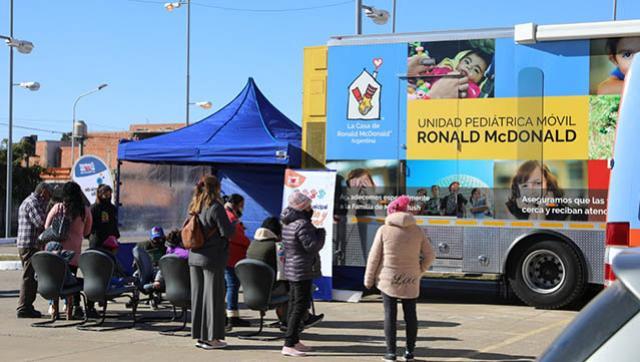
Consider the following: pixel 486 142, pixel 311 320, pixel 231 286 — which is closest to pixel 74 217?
pixel 231 286

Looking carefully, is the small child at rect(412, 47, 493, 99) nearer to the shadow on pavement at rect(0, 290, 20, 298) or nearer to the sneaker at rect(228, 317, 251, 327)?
the sneaker at rect(228, 317, 251, 327)

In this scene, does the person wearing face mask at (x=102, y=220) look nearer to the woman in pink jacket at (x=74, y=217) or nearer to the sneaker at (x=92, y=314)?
the woman in pink jacket at (x=74, y=217)

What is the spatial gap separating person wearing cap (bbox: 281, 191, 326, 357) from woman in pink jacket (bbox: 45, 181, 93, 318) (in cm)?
362

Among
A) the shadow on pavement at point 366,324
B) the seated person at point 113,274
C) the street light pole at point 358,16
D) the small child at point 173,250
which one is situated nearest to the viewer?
the small child at point 173,250

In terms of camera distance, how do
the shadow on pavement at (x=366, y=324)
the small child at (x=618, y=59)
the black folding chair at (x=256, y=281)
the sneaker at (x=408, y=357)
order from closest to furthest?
the sneaker at (x=408, y=357) < the black folding chair at (x=256, y=281) < the shadow on pavement at (x=366, y=324) < the small child at (x=618, y=59)

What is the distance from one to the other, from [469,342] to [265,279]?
2.46 metres

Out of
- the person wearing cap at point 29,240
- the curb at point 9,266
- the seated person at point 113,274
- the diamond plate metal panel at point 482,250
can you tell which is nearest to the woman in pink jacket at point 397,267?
the seated person at point 113,274

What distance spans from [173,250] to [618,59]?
Answer: 6721 mm

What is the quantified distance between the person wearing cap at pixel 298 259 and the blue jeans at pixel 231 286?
180 centimetres

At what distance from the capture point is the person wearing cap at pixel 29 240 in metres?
12.1

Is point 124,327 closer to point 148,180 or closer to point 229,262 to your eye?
point 229,262

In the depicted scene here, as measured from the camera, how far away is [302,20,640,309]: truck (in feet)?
41.5

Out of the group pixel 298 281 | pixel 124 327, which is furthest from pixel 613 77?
pixel 124 327

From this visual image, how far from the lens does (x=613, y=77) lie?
12.6m
